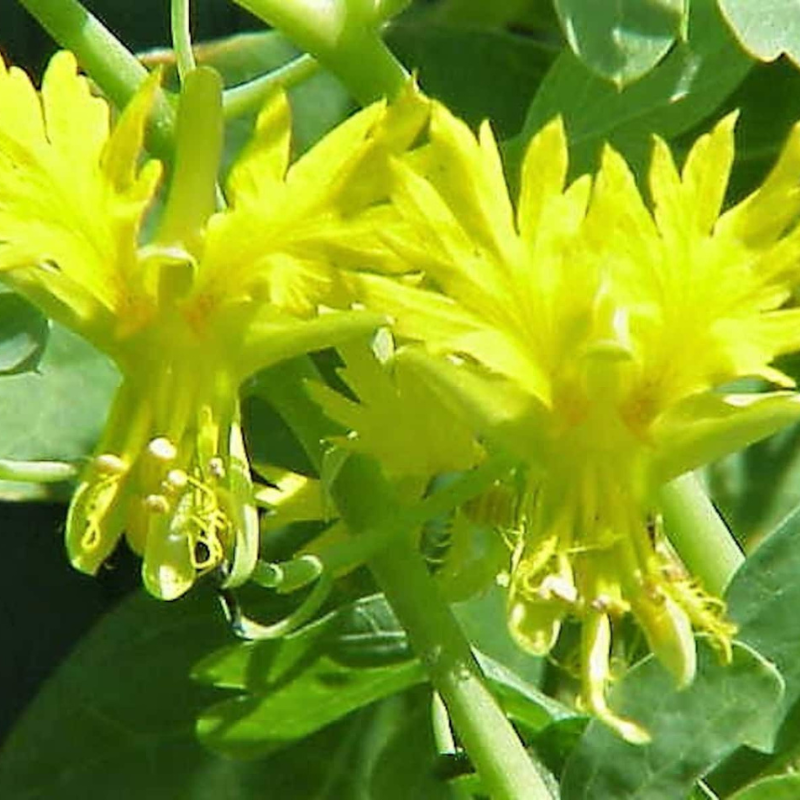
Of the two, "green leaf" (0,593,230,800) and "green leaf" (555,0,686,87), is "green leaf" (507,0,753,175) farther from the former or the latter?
"green leaf" (0,593,230,800)

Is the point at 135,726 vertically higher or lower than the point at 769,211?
lower

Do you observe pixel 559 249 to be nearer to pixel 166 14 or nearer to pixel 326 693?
pixel 326 693

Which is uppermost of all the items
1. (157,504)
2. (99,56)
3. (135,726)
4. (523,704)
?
(99,56)

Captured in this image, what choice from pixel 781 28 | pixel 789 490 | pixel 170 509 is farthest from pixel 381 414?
pixel 789 490

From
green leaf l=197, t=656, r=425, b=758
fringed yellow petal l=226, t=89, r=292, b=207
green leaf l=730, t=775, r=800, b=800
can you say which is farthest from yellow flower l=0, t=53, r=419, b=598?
green leaf l=730, t=775, r=800, b=800

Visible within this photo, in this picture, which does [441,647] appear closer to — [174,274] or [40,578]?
[174,274]

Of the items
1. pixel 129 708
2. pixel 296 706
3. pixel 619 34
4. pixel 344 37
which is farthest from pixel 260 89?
pixel 129 708
